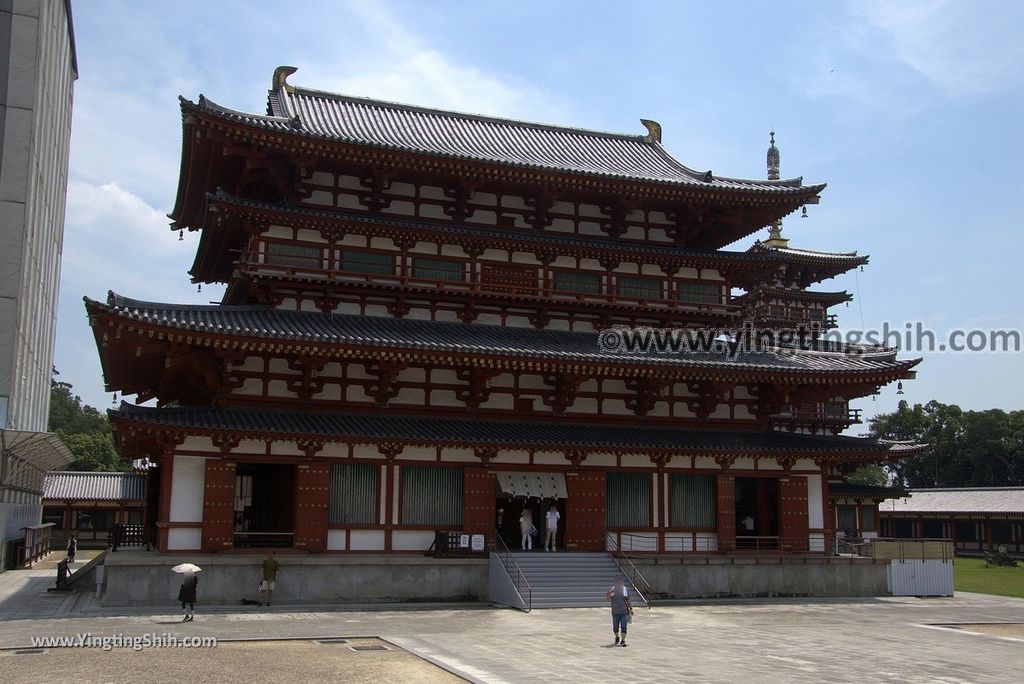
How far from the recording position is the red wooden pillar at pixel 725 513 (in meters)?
32.1

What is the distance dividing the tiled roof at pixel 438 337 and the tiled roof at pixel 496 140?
6.06 metres

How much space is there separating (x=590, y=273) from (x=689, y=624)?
558 inches

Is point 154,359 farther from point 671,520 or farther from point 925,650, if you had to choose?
point 925,650

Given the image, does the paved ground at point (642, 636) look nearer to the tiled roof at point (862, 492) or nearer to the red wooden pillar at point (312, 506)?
the red wooden pillar at point (312, 506)

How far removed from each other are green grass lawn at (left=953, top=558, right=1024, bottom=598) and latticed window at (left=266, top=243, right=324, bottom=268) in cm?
3045

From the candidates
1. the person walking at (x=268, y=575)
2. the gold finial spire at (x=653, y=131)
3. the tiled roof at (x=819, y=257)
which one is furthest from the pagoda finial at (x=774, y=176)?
the person walking at (x=268, y=575)

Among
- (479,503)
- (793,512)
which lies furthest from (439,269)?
(793,512)

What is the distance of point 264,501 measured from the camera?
31438mm

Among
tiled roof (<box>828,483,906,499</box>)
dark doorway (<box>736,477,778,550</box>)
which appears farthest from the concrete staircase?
tiled roof (<box>828,483,906,499</box>)

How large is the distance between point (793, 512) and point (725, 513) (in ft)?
9.44

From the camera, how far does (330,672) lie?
54.8 ft

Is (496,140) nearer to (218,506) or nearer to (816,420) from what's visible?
(218,506)

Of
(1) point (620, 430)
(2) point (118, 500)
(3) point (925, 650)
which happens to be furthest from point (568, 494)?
(2) point (118, 500)

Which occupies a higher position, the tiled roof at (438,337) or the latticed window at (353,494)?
the tiled roof at (438,337)
